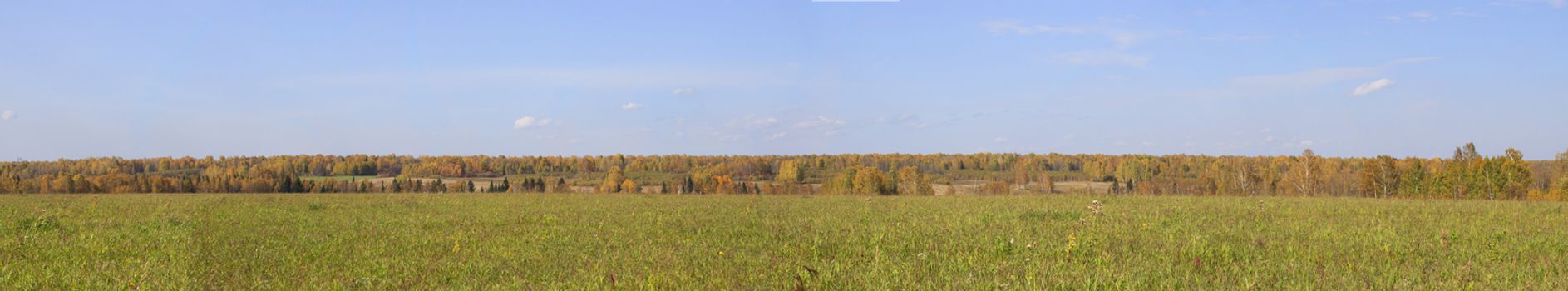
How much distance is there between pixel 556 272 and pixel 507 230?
19.5ft

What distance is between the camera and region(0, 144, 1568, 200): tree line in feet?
187

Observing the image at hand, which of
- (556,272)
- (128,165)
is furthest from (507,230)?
(128,165)

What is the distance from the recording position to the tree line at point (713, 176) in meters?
57.0

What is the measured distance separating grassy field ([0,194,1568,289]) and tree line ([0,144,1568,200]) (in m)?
24.0

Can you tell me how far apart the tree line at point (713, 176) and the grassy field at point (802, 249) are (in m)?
24.0

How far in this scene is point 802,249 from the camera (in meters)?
11.6

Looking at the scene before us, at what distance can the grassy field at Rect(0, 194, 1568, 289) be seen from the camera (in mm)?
9344

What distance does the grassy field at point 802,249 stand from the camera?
9.34 metres

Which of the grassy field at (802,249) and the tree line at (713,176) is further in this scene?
the tree line at (713,176)

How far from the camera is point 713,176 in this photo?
67.8 meters

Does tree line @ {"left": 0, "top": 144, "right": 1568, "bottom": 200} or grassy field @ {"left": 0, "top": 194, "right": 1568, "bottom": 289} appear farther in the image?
tree line @ {"left": 0, "top": 144, "right": 1568, "bottom": 200}

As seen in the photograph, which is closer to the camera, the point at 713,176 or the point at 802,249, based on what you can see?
the point at 802,249

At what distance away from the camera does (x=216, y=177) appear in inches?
2488

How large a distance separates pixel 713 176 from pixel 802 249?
56.5 meters
